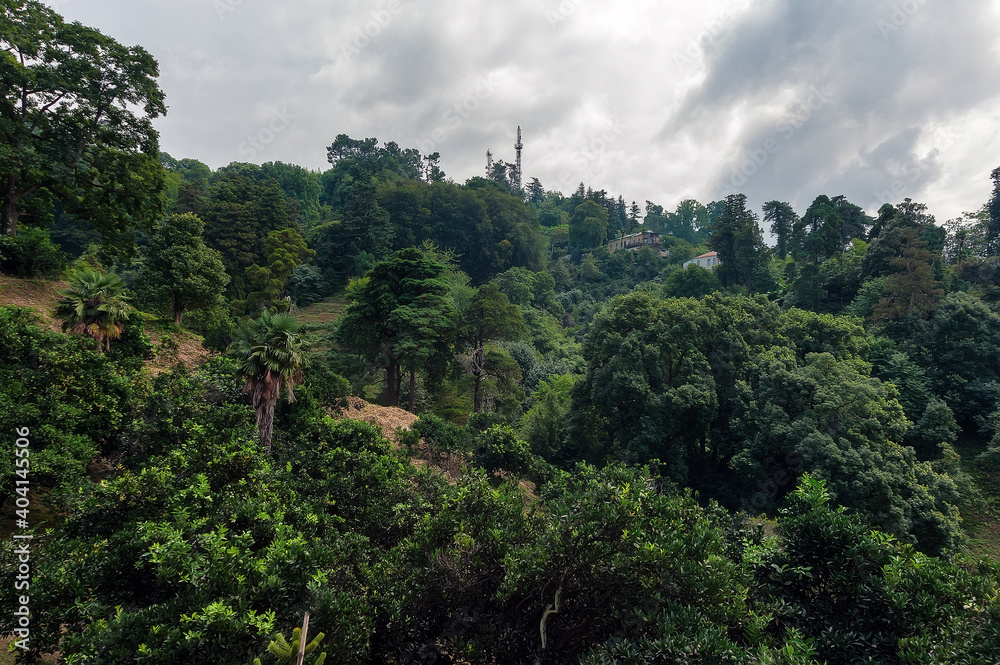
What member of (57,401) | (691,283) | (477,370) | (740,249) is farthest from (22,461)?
(740,249)

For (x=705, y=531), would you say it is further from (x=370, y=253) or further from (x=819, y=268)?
(x=370, y=253)

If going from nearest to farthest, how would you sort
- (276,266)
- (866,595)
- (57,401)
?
1. (866,595)
2. (57,401)
3. (276,266)

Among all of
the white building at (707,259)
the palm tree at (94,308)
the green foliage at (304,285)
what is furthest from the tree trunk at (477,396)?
the white building at (707,259)

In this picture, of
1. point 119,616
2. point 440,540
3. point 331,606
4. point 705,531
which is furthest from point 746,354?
point 119,616

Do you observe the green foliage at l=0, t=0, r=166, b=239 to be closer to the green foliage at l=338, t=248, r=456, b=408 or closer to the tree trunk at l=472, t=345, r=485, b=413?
the green foliage at l=338, t=248, r=456, b=408

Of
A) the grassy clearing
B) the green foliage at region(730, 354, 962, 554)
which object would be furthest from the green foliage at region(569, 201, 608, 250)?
the green foliage at region(730, 354, 962, 554)

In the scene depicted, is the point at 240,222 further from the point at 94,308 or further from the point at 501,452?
the point at 501,452
